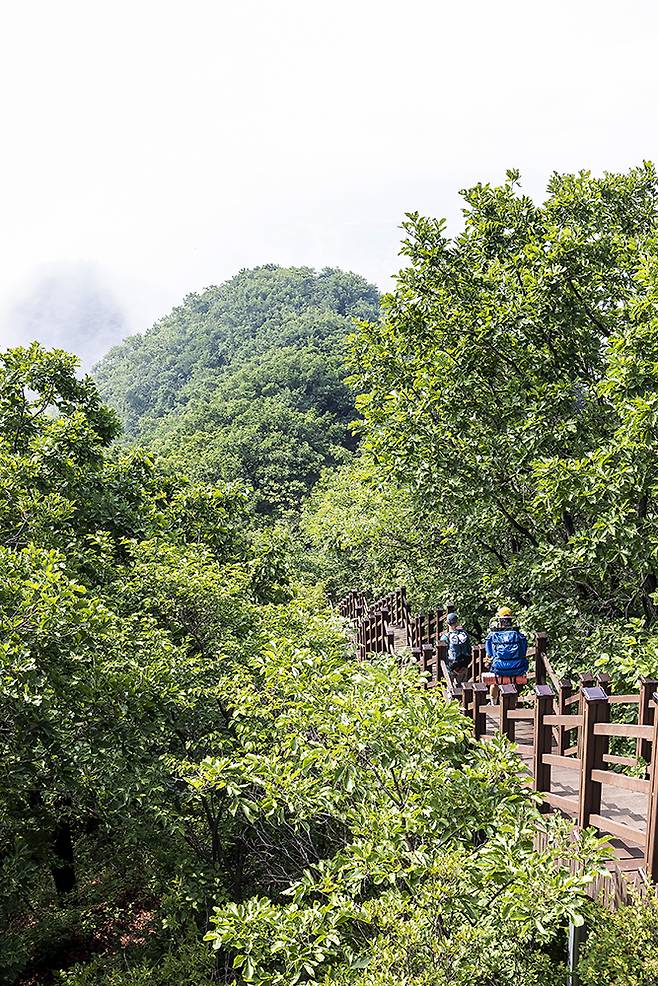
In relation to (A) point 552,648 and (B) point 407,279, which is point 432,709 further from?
(B) point 407,279

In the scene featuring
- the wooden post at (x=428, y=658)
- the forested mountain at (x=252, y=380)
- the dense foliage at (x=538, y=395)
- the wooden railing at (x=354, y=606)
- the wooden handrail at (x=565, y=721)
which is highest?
the forested mountain at (x=252, y=380)

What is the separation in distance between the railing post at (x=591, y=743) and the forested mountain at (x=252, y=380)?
25.7 feet

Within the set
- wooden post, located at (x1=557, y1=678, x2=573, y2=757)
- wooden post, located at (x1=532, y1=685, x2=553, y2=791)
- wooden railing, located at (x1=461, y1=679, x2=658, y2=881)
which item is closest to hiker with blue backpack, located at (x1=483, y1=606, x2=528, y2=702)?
wooden post, located at (x1=557, y1=678, x2=573, y2=757)

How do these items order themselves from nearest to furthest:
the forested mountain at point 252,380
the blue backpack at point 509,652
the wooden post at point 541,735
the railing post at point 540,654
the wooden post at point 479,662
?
the wooden post at point 541,735 < the railing post at point 540,654 < the blue backpack at point 509,652 < the wooden post at point 479,662 < the forested mountain at point 252,380

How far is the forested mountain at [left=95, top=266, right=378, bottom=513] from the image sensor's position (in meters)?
51.5

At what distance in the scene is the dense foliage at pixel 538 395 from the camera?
23.3 feet

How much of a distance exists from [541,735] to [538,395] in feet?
14.2

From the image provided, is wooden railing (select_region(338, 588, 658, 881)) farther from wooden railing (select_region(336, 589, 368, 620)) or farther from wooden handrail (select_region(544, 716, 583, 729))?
wooden railing (select_region(336, 589, 368, 620))

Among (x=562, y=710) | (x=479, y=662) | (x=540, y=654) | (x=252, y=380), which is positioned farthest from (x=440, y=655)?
(x=252, y=380)

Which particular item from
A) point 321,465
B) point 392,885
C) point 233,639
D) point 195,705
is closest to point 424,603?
point 233,639

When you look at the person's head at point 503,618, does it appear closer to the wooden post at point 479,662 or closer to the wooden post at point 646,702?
the wooden post at point 479,662

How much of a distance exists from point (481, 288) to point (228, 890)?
7750 mm

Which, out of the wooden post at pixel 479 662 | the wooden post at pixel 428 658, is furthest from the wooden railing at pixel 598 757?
the wooden post at pixel 428 658

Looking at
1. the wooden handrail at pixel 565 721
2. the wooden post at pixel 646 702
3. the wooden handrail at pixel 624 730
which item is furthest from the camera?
the wooden handrail at pixel 565 721
